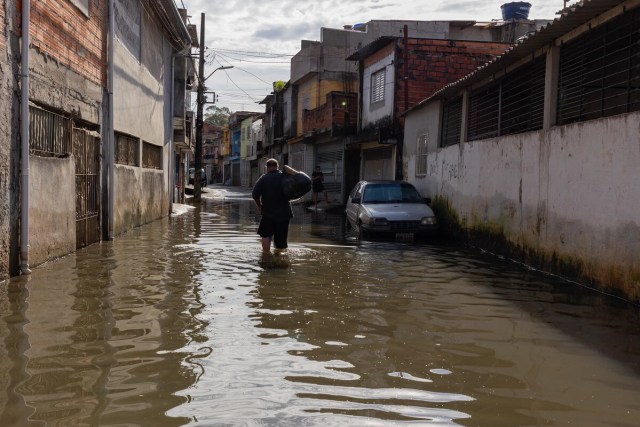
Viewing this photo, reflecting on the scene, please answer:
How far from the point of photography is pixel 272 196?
10320mm

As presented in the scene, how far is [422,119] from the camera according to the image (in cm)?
1741

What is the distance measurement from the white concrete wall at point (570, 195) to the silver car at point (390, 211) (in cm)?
99

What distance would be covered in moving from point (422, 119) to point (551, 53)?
25.3 ft

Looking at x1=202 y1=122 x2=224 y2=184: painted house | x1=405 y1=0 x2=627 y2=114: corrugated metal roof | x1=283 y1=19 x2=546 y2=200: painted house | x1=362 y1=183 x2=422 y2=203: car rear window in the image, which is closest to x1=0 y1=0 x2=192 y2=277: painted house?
x1=362 y1=183 x2=422 y2=203: car rear window

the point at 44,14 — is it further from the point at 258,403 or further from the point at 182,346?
the point at 258,403

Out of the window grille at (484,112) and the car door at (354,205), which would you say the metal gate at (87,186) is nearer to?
the car door at (354,205)

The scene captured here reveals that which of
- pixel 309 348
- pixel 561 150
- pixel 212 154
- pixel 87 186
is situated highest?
pixel 212 154

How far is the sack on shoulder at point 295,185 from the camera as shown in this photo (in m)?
10.1

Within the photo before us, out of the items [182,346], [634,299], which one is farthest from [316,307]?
[634,299]

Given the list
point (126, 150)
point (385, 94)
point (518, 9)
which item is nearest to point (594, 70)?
point (126, 150)

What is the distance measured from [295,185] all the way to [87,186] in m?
3.85

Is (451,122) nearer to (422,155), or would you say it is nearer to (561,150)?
(422,155)

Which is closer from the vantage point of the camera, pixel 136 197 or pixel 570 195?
pixel 570 195

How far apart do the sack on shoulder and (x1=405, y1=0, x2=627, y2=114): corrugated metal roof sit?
12.9 feet
